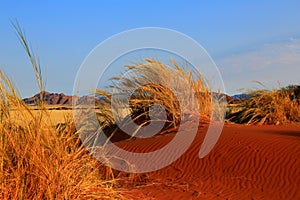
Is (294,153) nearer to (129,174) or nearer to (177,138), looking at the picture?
(177,138)

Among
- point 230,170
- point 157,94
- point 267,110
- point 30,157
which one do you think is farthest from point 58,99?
point 30,157

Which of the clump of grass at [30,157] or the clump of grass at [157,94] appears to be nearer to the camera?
the clump of grass at [30,157]

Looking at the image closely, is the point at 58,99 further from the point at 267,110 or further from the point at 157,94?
the point at 267,110

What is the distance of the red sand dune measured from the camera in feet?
22.0

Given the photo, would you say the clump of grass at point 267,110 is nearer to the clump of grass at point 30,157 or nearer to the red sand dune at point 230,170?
the red sand dune at point 230,170

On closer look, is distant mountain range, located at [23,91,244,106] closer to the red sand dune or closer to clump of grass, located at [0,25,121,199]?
clump of grass, located at [0,25,121,199]

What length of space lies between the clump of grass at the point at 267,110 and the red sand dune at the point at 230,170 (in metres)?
3.98

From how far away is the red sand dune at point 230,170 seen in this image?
669 centimetres

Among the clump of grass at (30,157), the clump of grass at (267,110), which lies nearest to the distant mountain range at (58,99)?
the clump of grass at (30,157)

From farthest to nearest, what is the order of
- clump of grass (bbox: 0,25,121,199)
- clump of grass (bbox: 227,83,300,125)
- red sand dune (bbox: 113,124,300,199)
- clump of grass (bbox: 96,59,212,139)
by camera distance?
clump of grass (bbox: 227,83,300,125) → clump of grass (bbox: 96,59,212,139) → red sand dune (bbox: 113,124,300,199) → clump of grass (bbox: 0,25,121,199)

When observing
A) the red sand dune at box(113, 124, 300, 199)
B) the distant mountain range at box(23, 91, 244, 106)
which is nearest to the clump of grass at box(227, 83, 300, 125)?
the distant mountain range at box(23, 91, 244, 106)

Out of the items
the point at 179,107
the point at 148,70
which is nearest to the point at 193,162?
the point at 179,107

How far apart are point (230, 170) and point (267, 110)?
6582mm

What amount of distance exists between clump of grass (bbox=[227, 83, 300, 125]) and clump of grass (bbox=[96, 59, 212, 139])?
2.21 meters
